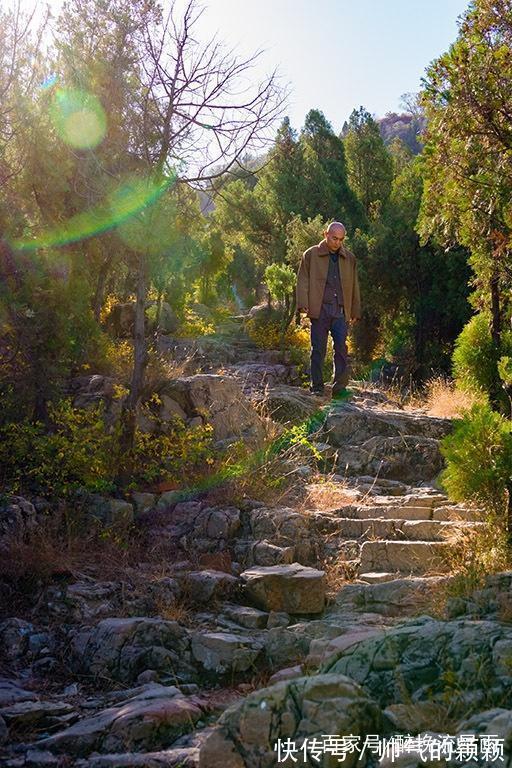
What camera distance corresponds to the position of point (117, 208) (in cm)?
908

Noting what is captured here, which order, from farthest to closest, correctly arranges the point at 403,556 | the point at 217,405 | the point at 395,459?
the point at 395,459, the point at 217,405, the point at 403,556

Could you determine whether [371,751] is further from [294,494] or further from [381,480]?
[381,480]

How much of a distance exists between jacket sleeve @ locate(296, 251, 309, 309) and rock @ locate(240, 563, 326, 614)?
5.03 meters

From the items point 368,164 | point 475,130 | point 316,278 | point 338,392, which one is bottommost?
point 338,392

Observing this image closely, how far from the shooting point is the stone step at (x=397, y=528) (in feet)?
23.1

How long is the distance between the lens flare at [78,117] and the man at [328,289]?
10.3 ft

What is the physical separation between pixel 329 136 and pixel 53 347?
25955mm

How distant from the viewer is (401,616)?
5660mm

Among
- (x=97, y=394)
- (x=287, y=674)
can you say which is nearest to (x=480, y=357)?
(x=97, y=394)

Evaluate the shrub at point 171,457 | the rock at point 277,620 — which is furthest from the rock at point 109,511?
the rock at point 277,620

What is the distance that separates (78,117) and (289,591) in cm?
740

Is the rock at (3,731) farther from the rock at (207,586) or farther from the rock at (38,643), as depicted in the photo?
the rock at (207,586)

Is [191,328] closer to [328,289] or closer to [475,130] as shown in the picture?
[328,289]

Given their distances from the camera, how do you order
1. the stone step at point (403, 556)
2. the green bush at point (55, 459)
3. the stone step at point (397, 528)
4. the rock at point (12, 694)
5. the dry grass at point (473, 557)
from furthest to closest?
the green bush at point (55, 459) → the stone step at point (397, 528) → the stone step at point (403, 556) → the dry grass at point (473, 557) → the rock at point (12, 694)
